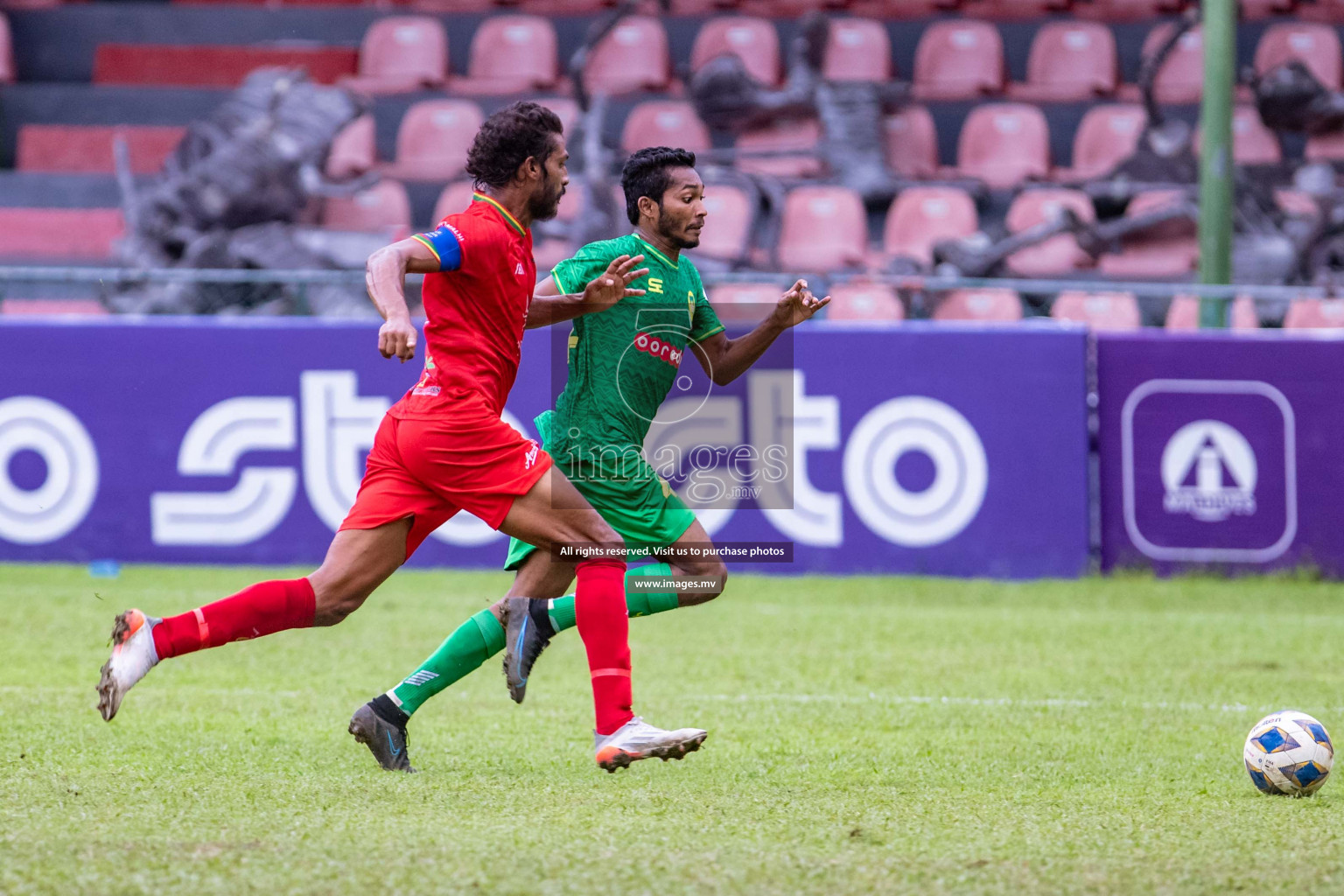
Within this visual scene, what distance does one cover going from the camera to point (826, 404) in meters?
10.0

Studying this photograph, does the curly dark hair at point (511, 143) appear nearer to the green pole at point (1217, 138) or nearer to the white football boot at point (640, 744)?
the white football boot at point (640, 744)

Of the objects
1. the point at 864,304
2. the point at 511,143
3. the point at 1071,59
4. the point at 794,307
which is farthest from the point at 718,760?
the point at 1071,59

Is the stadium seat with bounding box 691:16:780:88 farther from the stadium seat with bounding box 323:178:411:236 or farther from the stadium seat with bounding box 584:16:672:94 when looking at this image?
the stadium seat with bounding box 323:178:411:236

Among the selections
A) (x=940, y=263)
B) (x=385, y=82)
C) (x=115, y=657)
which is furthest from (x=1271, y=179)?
(x=115, y=657)

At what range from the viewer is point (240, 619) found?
14.2ft

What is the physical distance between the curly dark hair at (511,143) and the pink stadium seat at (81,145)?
39.7 ft

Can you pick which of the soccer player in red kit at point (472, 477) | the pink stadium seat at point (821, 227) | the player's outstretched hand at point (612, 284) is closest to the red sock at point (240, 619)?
the soccer player in red kit at point (472, 477)

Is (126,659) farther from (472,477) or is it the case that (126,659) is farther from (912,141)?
(912,141)

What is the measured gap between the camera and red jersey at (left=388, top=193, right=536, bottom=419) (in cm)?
443

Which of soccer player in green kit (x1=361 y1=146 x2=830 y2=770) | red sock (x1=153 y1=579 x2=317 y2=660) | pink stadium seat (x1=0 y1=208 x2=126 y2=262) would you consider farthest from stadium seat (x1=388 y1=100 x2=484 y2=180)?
red sock (x1=153 y1=579 x2=317 y2=660)

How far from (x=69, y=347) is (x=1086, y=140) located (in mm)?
9764

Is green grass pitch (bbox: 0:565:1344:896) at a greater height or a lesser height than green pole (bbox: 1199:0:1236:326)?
lesser

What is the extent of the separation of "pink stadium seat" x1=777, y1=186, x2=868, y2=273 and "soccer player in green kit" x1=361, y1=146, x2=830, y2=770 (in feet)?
29.0

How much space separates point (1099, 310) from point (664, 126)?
5.60m
